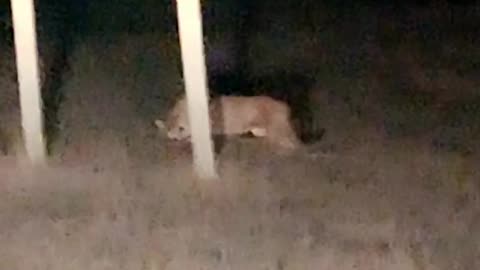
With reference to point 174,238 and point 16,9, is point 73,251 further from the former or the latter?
point 16,9

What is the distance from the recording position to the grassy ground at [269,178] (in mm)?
1230

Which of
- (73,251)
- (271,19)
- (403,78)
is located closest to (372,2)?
(271,19)

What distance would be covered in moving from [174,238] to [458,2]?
92cm

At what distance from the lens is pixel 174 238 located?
126cm

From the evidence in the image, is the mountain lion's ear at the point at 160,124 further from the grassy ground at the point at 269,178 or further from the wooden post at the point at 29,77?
the wooden post at the point at 29,77

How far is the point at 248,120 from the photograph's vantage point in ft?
4.90

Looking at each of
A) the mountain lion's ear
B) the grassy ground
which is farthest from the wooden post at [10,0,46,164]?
the mountain lion's ear

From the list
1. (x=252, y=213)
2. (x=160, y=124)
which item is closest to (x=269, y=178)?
(x=252, y=213)

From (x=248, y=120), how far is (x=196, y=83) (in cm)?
13

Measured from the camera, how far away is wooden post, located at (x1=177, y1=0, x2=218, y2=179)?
53.9 inches

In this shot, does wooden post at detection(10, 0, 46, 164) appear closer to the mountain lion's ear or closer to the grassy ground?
the grassy ground

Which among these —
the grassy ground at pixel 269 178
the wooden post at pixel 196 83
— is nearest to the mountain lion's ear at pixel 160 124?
the grassy ground at pixel 269 178

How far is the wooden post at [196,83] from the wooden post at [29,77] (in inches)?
7.2

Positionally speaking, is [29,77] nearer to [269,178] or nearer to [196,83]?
[196,83]
